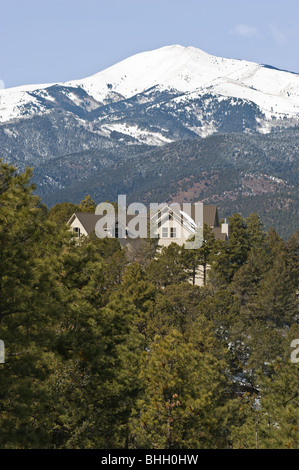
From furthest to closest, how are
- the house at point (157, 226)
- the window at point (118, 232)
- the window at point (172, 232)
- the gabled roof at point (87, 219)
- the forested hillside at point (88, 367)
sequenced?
the window at point (118, 232) → the gabled roof at point (87, 219) → the window at point (172, 232) → the house at point (157, 226) → the forested hillside at point (88, 367)

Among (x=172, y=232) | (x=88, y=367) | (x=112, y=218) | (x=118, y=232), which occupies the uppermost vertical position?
(x=112, y=218)

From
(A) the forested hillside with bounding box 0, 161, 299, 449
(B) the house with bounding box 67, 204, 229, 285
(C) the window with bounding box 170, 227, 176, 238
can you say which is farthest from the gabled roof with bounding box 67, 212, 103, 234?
(A) the forested hillside with bounding box 0, 161, 299, 449

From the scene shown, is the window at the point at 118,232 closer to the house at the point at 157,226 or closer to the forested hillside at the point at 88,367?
the house at the point at 157,226

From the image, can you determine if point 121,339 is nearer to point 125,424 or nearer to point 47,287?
point 125,424

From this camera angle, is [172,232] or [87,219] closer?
[172,232]

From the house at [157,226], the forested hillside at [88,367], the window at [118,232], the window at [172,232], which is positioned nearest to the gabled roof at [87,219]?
the house at [157,226]

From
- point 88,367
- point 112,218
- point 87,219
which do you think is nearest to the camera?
point 88,367

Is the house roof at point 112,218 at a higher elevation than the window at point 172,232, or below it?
higher

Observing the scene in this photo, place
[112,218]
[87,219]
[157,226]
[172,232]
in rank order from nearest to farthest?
[157,226] → [172,232] → [87,219] → [112,218]

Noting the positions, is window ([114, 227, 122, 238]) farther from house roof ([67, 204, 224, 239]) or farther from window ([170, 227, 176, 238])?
window ([170, 227, 176, 238])

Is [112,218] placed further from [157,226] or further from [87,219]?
[157,226]

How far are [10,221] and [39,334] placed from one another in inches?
141

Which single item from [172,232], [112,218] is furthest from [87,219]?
[172,232]

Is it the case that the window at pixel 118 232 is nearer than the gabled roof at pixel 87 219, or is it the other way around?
the gabled roof at pixel 87 219
